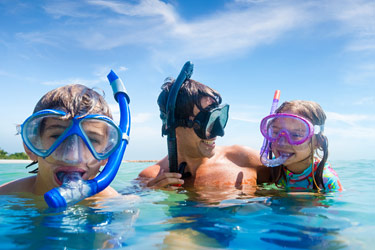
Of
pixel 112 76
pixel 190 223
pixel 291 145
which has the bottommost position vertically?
pixel 190 223

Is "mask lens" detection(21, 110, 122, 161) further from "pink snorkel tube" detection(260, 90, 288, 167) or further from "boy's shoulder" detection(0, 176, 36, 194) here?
"pink snorkel tube" detection(260, 90, 288, 167)

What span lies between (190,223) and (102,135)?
88 centimetres

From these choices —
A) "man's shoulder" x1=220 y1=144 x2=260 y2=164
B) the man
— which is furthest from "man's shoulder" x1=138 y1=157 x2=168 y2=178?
"man's shoulder" x1=220 y1=144 x2=260 y2=164

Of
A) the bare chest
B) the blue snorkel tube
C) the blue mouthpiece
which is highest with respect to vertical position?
the blue mouthpiece

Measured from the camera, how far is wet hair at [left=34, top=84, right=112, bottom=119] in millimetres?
2289

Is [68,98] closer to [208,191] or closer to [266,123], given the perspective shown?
[208,191]

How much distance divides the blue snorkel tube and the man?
760 millimetres

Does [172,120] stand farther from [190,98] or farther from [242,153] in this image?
[242,153]

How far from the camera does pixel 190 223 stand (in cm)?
191

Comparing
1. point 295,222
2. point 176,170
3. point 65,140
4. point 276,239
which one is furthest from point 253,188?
point 65,140

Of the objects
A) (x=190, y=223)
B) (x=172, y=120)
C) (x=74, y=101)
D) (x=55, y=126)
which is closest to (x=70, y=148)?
(x=55, y=126)

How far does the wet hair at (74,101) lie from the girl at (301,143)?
1.77 metres

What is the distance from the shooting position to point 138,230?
1.78 metres

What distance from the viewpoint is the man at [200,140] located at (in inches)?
135
